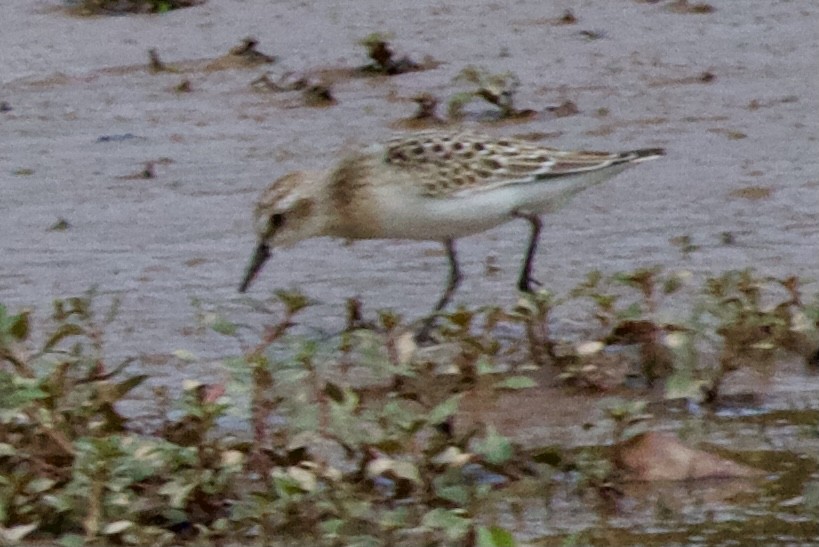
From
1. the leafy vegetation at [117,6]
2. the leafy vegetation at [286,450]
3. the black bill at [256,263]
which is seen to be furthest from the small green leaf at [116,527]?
the leafy vegetation at [117,6]

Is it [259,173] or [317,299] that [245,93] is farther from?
[317,299]

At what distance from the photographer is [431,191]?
6.84 metres

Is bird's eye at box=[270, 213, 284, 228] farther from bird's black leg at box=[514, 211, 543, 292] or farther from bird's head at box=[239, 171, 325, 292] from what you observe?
bird's black leg at box=[514, 211, 543, 292]

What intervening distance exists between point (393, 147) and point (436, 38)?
12.6ft

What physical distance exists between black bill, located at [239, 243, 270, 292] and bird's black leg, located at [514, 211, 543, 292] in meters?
0.85

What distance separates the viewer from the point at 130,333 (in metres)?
6.61

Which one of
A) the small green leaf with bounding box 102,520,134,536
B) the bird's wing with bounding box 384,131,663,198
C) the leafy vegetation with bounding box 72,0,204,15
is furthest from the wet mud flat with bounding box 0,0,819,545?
the small green leaf with bounding box 102,520,134,536

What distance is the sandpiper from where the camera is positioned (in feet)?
22.5

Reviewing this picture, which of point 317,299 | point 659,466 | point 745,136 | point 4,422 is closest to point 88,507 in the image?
point 4,422

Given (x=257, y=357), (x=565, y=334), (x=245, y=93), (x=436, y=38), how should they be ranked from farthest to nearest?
(x=436, y=38) → (x=245, y=93) → (x=565, y=334) → (x=257, y=357)

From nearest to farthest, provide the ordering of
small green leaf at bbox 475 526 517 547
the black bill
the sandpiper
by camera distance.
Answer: small green leaf at bbox 475 526 517 547
the sandpiper
the black bill

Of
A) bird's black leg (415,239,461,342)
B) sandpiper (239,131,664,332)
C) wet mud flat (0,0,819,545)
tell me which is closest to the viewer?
wet mud flat (0,0,819,545)

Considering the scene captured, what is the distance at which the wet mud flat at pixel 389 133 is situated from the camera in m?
5.70

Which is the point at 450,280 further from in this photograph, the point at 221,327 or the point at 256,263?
the point at 221,327
